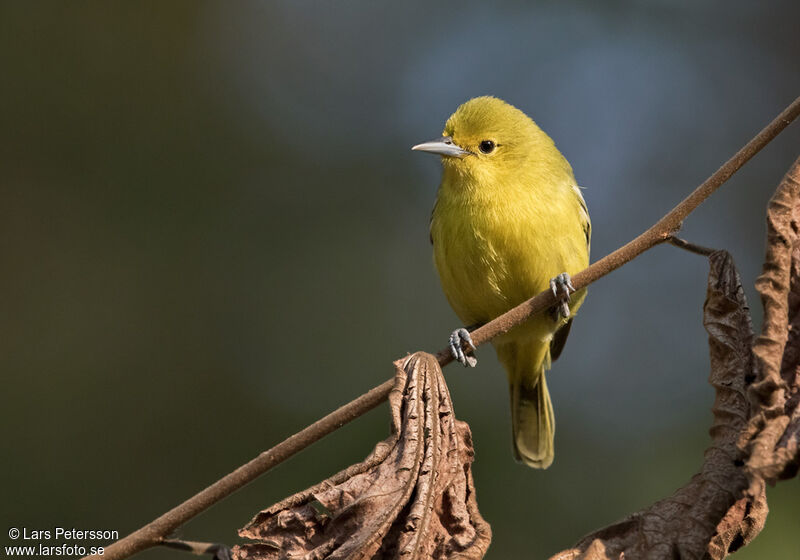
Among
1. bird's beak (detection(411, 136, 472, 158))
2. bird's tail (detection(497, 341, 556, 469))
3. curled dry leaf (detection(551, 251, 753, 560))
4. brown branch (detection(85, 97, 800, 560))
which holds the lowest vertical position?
curled dry leaf (detection(551, 251, 753, 560))

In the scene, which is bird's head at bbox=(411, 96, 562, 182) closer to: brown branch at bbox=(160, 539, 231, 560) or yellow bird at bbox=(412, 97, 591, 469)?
yellow bird at bbox=(412, 97, 591, 469)

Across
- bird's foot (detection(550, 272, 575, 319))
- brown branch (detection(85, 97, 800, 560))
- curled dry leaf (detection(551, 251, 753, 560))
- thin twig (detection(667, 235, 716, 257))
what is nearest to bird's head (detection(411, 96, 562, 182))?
bird's foot (detection(550, 272, 575, 319))

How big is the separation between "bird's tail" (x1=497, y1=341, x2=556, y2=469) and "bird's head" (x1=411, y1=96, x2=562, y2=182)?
1.03 meters

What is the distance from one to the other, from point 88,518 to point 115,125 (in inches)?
Answer: 125

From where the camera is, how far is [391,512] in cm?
200

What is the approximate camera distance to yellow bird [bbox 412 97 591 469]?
157 inches

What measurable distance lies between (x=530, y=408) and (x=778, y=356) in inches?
119

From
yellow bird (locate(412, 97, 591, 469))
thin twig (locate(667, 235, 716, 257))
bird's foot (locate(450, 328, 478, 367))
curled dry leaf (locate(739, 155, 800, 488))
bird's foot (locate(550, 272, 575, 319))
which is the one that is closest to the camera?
curled dry leaf (locate(739, 155, 800, 488))

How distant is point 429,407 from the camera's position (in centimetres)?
215

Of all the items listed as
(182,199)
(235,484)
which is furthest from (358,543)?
(182,199)

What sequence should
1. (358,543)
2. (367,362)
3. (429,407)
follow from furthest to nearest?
(367,362) < (429,407) < (358,543)

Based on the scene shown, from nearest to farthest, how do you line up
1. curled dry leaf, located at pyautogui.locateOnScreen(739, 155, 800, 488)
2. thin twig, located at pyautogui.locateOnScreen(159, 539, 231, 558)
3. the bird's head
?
curled dry leaf, located at pyautogui.locateOnScreen(739, 155, 800, 488)
thin twig, located at pyautogui.locateOnScreen(159, 539, 231, 558)
the bird's head

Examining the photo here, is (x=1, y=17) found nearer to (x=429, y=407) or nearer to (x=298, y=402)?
(x=298, y=402)

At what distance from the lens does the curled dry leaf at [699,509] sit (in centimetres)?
200
